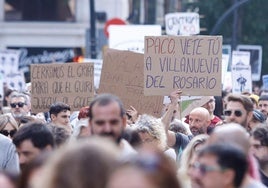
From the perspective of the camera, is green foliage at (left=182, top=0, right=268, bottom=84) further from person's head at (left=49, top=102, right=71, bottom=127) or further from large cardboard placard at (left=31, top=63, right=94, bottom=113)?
person's head at (left=49, top=102, right=71, bottom=127)

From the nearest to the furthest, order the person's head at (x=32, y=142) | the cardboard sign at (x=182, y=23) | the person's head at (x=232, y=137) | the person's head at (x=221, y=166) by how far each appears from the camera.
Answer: the person's head at (x=221, y=166), the person's head at (x=232, y=137), the person's head at (x=32, y=142), the cardboard sign at (x=182, y=23)

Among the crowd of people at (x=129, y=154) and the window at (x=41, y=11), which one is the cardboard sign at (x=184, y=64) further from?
the window at (x=41, y=11)

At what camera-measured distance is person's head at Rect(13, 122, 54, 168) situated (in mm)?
7480

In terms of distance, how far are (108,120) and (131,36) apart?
1317 centimetres

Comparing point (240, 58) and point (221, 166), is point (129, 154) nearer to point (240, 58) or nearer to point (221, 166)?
point (221, 166)

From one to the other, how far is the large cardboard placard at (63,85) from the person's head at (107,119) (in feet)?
21.0

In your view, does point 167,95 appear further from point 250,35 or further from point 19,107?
point 250,35

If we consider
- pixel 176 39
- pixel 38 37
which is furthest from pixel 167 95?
pixel 38 37

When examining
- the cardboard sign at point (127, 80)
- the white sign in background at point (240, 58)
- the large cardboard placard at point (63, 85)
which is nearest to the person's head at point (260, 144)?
the cardboard sign at point (127, 80)

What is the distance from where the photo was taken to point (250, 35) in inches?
1393

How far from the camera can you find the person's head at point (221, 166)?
17.7ft

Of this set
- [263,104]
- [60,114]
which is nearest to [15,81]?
[263,104]

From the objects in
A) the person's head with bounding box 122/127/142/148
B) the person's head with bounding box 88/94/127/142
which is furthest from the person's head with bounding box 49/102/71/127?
the person's head with bounding box 88/94/127/142

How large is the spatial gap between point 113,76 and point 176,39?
34.0 inches
